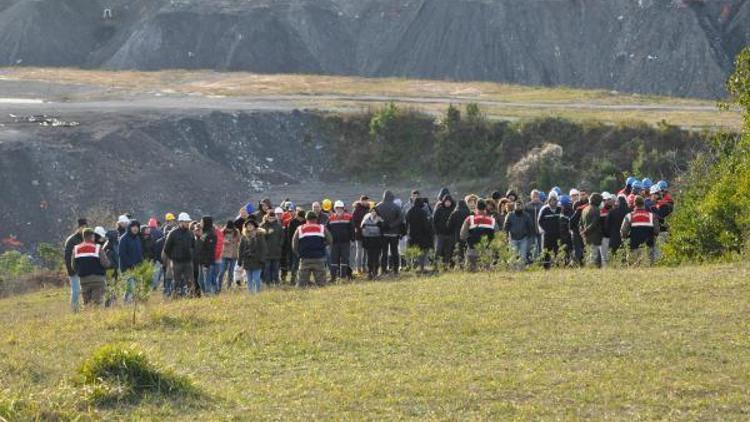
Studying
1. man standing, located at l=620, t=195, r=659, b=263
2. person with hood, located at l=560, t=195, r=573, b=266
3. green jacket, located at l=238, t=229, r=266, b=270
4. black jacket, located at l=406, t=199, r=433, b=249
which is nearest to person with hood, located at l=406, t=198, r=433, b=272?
black jacket, located at l=406, t=199, r=433, b=249

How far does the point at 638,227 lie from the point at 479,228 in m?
2.78

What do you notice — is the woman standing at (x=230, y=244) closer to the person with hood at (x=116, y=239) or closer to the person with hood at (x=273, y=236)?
the person with hood at (x=273, y=236)

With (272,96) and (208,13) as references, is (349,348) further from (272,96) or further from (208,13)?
(208,13)

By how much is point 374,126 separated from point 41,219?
47.5 ft

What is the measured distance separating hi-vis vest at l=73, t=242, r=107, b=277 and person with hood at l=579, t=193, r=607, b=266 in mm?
8478

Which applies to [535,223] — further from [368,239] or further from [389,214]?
[368,239]

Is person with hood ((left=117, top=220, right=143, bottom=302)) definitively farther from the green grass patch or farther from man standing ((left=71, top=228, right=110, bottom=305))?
the green grass patch

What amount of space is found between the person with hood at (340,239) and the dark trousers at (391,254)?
0.66 meters

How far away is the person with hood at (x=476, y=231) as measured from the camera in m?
23.2

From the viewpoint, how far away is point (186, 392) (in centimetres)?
1264

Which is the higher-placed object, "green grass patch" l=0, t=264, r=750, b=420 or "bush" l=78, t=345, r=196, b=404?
"bush" l=78, t=345, r=196, b=404

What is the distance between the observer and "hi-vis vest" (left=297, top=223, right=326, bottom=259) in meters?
22.0

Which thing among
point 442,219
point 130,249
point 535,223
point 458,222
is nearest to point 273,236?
point 130,249

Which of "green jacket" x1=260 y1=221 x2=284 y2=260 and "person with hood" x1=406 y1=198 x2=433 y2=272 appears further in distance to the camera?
"person with hood" x1=406 y1=198 x2=433 y2=272
